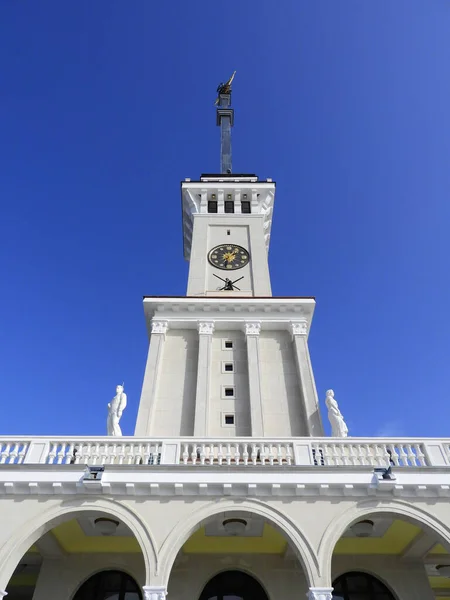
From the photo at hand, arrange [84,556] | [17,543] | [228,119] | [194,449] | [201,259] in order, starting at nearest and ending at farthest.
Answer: [17,543], [194,449], [84,556], [201,259], [228,119]

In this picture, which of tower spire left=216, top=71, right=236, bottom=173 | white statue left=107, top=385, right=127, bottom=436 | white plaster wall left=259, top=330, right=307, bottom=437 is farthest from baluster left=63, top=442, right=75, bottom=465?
tower spire left=216, top=71, right=236, bottom=173

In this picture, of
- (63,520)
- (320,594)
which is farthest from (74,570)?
(320,594)

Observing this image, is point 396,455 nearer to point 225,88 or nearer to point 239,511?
point 239,511

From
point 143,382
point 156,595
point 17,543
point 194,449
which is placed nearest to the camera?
point 156,595

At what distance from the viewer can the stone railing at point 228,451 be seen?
47.7 feet

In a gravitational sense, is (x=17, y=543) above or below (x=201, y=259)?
below

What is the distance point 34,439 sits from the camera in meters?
15.0

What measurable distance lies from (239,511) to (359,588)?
261 inches

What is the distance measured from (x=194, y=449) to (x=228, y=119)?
4617cm

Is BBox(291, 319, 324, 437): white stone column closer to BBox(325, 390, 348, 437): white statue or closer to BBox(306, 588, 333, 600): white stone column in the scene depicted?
BBox(325, 390, 348, 437): white statue

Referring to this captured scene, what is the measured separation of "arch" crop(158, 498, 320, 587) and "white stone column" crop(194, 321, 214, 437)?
22.2 ft

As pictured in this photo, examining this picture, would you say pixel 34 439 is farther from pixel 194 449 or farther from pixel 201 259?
pixel 201 259

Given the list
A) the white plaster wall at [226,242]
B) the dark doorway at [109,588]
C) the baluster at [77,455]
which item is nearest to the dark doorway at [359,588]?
the dark doorway at [109,588]

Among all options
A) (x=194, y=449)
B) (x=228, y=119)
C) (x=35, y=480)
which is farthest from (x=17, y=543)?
(x=228, y=119)
